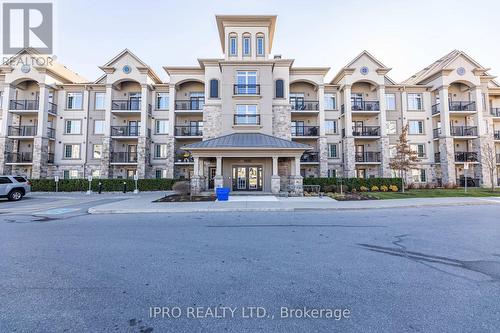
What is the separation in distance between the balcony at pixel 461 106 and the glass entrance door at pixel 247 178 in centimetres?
2684

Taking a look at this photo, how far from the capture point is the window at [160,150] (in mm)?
28906

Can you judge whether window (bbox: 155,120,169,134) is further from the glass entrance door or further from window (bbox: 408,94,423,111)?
window (bbox: 408,94,423,111)

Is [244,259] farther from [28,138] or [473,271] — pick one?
[28,138]

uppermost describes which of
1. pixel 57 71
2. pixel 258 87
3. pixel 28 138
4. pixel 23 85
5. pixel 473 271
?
pixel 57 71

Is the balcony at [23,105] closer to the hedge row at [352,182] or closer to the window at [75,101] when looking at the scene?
the window at [75,101]

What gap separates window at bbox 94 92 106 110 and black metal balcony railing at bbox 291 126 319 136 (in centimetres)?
2442

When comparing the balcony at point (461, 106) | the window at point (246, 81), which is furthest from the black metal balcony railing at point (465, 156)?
the window at point (246, 81)

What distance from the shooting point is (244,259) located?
5.04 meters

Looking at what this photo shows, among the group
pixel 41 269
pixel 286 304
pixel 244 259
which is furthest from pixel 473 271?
pixel 41 269

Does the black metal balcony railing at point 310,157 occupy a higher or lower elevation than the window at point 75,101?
lower

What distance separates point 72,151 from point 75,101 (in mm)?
6467

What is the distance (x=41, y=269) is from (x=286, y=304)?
16.0 ft

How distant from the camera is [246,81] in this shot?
23297 mm

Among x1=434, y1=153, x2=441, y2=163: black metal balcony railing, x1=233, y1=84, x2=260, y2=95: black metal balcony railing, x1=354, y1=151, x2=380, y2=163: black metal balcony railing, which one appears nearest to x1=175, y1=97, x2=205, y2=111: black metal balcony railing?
x1=233, y1=84, x2=260, y2=95: black metal balcony railing
